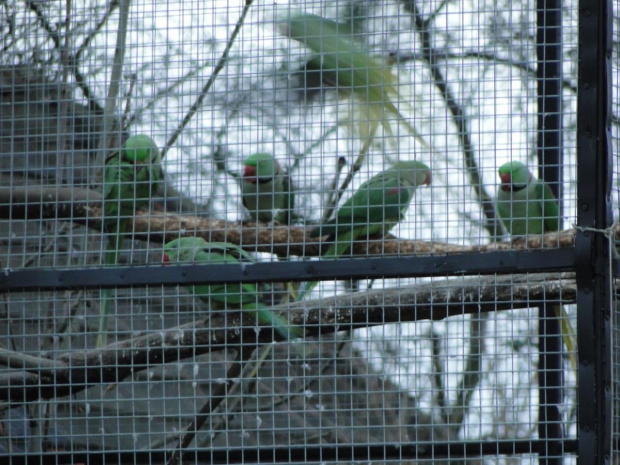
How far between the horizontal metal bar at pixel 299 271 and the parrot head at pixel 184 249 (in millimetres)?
338

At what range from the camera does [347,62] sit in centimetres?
189

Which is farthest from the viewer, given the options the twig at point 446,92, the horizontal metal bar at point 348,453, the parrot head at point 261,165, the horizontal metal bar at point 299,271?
the parrot head at point 261,165

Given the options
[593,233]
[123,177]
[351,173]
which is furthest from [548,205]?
[123,177]

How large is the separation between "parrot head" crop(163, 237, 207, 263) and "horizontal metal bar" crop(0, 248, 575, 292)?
34cm

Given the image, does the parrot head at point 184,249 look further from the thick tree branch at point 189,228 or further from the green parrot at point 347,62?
the green parrot at point 347,62

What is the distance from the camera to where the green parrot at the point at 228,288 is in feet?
6.45

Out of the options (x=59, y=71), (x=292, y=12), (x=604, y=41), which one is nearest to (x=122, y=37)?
(x=59, y=71)

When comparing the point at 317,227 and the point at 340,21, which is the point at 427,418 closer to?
the point at 317,227

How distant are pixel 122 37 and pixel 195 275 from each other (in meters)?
0.73

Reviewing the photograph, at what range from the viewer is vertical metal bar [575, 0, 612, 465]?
4.98 feet

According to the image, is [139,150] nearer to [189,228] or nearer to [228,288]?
[189,228]

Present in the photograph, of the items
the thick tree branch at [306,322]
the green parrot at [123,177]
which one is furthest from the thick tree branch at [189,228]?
the thick tree branch at [306,322]

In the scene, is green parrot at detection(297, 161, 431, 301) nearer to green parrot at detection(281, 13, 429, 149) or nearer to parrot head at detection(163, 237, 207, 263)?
parrot head at detection(163, 237, 207, 263)

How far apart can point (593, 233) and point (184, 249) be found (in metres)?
1.07
